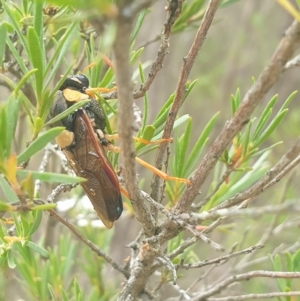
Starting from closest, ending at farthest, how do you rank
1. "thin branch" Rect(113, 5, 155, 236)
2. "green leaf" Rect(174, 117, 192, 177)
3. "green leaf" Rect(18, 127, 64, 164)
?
"thin branch" Rect(113, 5, 155, 236), "green leaf" Rect(18, 127, 64, 164), "green leaf" Rect(174, 117, 192, 177)

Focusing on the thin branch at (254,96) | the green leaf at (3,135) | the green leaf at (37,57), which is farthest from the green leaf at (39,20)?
the thin branch at (254,96)

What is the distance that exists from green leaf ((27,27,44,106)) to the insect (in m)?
0.20

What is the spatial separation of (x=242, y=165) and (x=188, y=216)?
32cm

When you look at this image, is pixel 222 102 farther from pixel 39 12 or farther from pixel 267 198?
pixel 39 12

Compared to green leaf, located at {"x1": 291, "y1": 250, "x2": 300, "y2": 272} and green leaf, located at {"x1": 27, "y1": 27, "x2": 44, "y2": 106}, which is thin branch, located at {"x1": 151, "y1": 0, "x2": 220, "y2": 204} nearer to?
green leaf, located at {"x1": 27, "y1": 27, "x2": 44, "y2": 106}

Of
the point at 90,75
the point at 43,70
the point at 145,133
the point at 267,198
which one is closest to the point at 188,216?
the point at 145,133

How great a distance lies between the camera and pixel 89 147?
80cm

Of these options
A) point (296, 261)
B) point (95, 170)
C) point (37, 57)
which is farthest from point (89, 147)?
point (296, 261)

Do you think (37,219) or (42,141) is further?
(37,219)

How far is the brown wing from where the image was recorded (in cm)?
76

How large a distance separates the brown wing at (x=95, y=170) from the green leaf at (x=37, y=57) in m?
0.19

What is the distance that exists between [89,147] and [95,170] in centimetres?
5

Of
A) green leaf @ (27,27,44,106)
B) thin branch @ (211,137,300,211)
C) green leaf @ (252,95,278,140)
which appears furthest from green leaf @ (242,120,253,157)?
green leaf @ (27,27,44,106)

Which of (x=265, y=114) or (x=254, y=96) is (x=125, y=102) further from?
(x=265, y=114)
